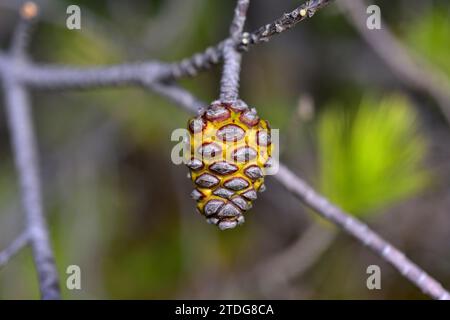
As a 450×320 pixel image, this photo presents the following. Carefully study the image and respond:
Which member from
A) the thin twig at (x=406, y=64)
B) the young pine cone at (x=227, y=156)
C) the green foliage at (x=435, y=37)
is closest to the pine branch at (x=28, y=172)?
the young pine cone at (x=227, y=156)

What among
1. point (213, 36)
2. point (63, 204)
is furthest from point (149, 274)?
point (213, 36)

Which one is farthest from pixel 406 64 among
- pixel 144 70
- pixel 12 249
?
pixel 12 249

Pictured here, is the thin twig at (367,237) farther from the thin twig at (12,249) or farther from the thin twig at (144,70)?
the thin twig at (12,249)

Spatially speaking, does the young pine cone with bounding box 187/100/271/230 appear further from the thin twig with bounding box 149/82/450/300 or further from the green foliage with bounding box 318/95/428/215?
the green foliage with bounding box 318/95/428/215

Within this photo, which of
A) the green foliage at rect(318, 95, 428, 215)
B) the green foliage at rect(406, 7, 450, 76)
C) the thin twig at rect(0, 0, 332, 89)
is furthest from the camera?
the green foliage at rect(406, 7, 450, 76)

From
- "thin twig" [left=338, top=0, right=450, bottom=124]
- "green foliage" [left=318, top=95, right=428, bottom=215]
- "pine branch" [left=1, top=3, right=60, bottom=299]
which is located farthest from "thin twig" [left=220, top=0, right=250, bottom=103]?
"thin twig" [left=338, top=0, right=450, bottom=124]
